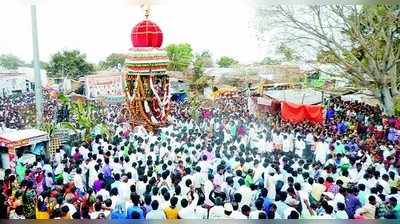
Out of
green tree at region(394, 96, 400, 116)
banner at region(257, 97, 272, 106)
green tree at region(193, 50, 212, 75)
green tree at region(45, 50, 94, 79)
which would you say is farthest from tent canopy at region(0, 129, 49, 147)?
green tree at region(394, 96, 400, 116)

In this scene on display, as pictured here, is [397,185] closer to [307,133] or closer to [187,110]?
[307,133]

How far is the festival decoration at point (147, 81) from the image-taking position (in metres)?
4.52

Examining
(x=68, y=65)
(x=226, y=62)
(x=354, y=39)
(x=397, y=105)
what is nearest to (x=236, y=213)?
(x=226, y=62)

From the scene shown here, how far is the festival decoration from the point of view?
4.52 meters

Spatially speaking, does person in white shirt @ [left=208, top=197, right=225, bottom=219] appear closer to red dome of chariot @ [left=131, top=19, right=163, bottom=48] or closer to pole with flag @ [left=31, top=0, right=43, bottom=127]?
red dome of chariot @ [left=131, top=19, right=163, bottom=48]

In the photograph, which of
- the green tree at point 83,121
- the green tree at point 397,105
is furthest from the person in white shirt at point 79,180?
the green tree at point 397,105

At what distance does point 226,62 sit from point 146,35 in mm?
607

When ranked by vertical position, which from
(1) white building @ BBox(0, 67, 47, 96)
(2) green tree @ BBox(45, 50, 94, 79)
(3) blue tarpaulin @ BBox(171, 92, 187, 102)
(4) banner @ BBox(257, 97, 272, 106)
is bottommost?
(4) banner @ BBox(257, 97, 272, 106)

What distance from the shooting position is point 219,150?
4590 mm

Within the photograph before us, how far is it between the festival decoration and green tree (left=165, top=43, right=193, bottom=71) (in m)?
0.04

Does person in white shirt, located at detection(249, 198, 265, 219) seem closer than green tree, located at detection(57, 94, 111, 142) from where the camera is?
Yes

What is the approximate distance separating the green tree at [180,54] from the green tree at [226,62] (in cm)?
21

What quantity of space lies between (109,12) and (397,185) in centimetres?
241

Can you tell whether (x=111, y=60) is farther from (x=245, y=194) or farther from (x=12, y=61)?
(x=245, y=194)
